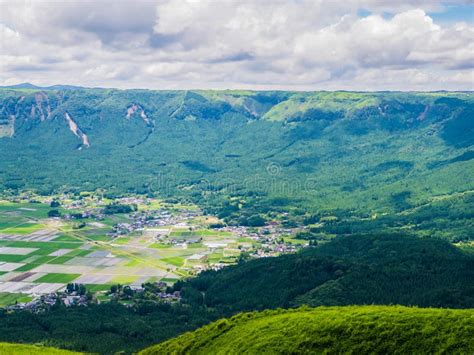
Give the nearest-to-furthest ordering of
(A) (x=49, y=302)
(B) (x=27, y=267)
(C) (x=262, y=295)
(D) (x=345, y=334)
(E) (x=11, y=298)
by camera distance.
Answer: (D) (x=345, y=334) → (C) (x=262, y=295) → (A) (x=49, y=302) → (E) (x=11, y=298) → (B) (x=27, y=267)

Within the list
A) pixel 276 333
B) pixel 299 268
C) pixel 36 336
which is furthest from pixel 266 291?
pixel 276 333

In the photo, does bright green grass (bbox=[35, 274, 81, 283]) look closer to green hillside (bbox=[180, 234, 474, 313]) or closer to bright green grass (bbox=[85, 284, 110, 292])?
bright green grass (bbox=[85, 284, 110, 292])

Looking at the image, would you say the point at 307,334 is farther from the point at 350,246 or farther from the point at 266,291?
the point at 350,246

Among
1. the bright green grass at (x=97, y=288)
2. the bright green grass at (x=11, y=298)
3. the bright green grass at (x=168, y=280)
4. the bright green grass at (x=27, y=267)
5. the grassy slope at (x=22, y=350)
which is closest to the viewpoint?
the grassy slope at (x=22, y=350)

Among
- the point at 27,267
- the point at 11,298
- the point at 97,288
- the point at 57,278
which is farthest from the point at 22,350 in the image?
the point at 27,267

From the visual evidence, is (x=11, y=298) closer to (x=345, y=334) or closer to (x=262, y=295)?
(x=262, y=295)

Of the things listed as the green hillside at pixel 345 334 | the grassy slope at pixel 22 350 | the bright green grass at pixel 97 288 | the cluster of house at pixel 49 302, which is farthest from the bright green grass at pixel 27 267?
the green hillside at pixel 345 334

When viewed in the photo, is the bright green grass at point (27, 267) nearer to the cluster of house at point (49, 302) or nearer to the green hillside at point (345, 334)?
the cluster of house at point (49, 302)
